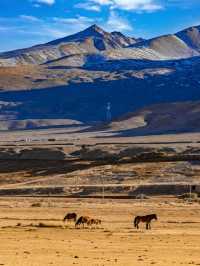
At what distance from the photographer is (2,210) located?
5759cm

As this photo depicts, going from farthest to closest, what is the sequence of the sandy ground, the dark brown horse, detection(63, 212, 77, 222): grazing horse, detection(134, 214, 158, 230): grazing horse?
detection(63, 212, 77, 222): grazing horse → the dark brown horse → detection(134, 214, 158, 230): grazing horse → the sandy ground

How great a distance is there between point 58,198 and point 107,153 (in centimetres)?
4624

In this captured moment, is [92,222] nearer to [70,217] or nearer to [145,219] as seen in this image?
[70,217]

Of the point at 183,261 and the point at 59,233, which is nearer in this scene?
the point at 183,261

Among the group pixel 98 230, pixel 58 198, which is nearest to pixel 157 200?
pixel 58 198

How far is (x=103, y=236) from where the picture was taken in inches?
1499

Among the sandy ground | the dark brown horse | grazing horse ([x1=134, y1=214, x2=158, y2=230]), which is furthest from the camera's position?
the dark brown horse

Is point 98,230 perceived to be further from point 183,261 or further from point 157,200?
point 157,200

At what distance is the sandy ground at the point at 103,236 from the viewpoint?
28.8 meters

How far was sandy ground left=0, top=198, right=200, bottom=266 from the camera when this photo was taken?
2875 cm

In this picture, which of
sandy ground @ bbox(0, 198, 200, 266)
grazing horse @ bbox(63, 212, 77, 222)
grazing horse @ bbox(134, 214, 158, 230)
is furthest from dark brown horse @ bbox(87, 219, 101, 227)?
grazing horse @ bbox(134, 214, 158, 230)

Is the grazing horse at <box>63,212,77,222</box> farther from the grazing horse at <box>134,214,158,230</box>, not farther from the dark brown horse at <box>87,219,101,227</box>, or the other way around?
the grazing horse at <box>134,214,158,230</box>

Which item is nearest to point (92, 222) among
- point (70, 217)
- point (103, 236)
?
point (70, 217)

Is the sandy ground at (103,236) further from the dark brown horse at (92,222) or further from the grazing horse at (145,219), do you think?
the dark brown horse at (92,222)
